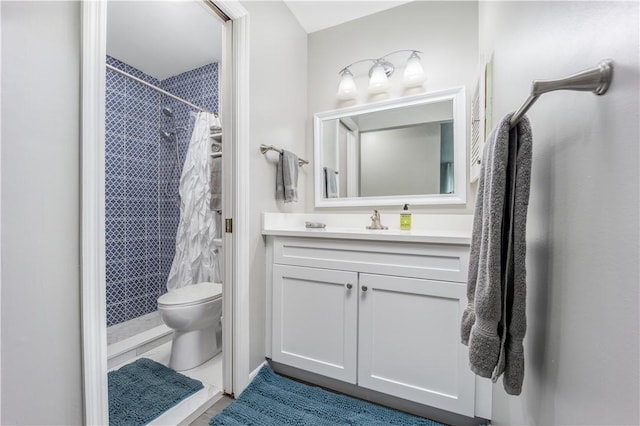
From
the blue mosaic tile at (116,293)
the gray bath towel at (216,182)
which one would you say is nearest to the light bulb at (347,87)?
the gray bath towel at (216,182)

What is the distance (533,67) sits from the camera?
0.63 metres

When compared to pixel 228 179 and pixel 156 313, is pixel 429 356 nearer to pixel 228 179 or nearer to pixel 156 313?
pixel 228 179

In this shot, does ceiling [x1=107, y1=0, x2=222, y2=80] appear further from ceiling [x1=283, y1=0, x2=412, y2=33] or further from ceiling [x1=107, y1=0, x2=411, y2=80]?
ceiling [x1=283, y1=0, x2=412, y2=33]

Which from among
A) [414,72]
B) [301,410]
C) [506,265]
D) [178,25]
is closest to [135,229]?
[178,25]

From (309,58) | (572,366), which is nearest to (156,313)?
(309,58)

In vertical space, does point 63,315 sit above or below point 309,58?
below

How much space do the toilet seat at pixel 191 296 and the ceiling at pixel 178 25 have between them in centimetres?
183

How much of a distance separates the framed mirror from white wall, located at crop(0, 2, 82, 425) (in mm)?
1503

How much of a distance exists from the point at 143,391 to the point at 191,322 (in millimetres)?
391

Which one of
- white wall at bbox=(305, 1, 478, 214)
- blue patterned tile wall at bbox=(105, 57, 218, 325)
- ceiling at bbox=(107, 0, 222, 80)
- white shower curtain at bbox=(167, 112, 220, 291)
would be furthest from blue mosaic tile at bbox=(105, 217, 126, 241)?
white wall at bbox=(305, 1, 478, 214)

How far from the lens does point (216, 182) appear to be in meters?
2.13

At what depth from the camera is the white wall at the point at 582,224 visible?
1.01 feet

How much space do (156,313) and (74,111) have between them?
231cm

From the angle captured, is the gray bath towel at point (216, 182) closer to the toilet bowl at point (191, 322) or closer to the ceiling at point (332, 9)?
the toilet bowl at point (191, 322)
